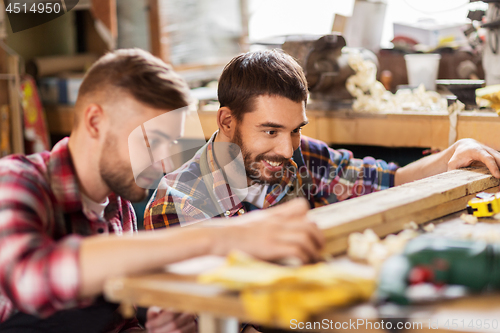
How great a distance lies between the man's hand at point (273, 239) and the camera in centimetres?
83

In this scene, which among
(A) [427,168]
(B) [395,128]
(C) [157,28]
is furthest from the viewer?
(C) [157,28]

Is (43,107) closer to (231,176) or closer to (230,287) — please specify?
(231,176)

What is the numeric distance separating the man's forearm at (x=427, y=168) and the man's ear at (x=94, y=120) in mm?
1085

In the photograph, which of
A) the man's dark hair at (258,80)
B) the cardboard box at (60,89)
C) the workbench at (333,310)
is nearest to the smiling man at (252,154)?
the man's dark hair at (258,80)

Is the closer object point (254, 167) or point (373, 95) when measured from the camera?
point (254, 167)

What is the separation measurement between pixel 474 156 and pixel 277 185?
611 mm

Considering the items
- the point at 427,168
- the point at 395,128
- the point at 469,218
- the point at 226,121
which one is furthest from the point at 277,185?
the point at 395,128

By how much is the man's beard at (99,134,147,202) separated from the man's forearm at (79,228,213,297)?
29cm

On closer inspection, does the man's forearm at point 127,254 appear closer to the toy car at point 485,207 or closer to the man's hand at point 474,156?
the toy car at point 485,207

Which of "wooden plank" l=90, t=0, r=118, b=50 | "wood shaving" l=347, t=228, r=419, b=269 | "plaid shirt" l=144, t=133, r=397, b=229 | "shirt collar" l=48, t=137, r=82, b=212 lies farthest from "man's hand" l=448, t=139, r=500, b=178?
"wooden plank" l=90, t=0, r=118, b=50

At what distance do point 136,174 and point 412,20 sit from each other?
3.87 m

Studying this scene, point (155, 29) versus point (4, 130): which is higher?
point (155, 29)

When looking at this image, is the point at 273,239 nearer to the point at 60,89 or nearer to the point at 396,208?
the point at 396,208

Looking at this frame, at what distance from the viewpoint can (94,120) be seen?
1.13 m
